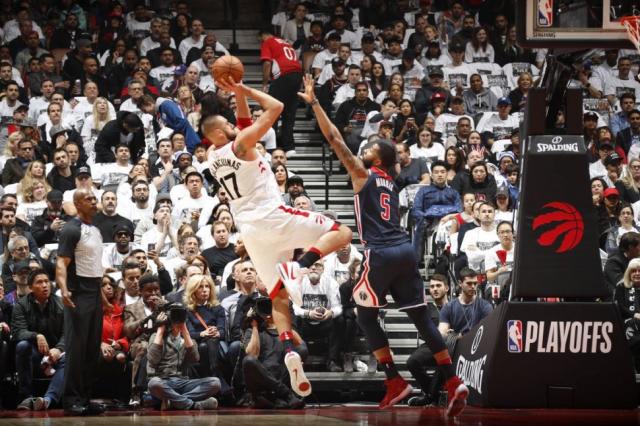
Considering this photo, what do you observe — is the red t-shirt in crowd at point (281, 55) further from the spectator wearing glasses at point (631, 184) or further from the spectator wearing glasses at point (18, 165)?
the spectator wearing glasses at point (631, 184)

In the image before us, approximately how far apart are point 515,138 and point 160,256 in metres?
6.20

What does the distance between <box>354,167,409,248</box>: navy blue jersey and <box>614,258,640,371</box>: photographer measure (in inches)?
173

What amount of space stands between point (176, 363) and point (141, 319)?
880mm

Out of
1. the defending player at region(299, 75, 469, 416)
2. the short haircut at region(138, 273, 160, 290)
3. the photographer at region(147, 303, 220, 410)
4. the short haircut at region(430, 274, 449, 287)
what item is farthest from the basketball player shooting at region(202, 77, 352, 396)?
the short haircut at region(430, 274, 449, 287)

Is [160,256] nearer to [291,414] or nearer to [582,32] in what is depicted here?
[291,414]

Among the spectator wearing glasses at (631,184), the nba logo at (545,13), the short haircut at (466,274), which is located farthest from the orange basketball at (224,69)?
the spectator wearing glasses at (631,184)

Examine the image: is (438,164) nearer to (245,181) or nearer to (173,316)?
(173,316)

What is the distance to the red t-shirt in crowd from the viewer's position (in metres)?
16.6

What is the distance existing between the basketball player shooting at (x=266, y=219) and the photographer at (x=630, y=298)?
5052mm

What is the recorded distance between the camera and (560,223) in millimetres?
9750

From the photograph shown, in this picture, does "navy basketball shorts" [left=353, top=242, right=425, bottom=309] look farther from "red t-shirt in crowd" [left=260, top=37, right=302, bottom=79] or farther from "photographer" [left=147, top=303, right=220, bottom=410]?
"red t-shirt in crowd" [left=260, top=37, right=302, bottom=79]

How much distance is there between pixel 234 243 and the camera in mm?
14234

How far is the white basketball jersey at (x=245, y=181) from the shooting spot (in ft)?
29.3

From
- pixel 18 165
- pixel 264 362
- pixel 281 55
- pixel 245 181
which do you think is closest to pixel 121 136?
pixel 18 165
